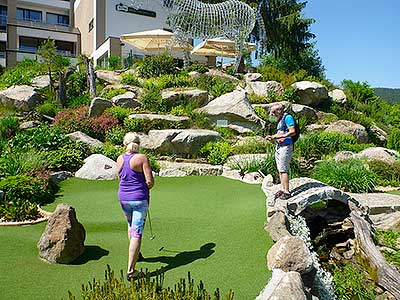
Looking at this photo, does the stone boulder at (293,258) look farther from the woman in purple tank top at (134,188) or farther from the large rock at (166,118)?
the large rock at (166,118)

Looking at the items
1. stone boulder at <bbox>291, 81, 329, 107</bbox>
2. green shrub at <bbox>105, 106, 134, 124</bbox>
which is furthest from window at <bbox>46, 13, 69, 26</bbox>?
green shrub at <bbox>105, 106, 134, 124</bbox>

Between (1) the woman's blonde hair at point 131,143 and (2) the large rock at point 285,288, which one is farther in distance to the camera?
(1) the woman's blonde hair at point 131,143

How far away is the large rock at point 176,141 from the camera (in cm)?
1286

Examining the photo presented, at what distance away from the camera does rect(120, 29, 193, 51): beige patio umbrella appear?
23.4 metres

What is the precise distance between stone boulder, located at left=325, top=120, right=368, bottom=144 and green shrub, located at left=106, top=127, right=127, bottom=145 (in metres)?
8.49

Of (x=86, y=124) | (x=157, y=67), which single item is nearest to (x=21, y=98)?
(x=86, y=124)

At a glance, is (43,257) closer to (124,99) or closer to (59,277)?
(59,277)

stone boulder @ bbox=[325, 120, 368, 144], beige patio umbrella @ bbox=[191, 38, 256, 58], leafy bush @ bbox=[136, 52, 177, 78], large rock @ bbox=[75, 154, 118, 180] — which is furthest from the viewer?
beige patio umbrella @ bbox=[191, 38, 256, 58]

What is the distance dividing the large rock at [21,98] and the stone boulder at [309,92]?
1152 cm

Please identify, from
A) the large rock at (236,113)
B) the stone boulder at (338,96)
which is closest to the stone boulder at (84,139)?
the large rock at (236,113)

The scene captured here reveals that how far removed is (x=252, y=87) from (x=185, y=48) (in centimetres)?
411

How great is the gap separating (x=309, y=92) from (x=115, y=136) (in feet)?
33.3

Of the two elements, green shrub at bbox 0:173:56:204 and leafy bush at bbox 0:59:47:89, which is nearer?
green shrub at bbox 0:173:56:204

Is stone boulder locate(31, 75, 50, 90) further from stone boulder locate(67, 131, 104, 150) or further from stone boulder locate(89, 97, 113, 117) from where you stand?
stone boulder locate(67, 131, 104, 150)
